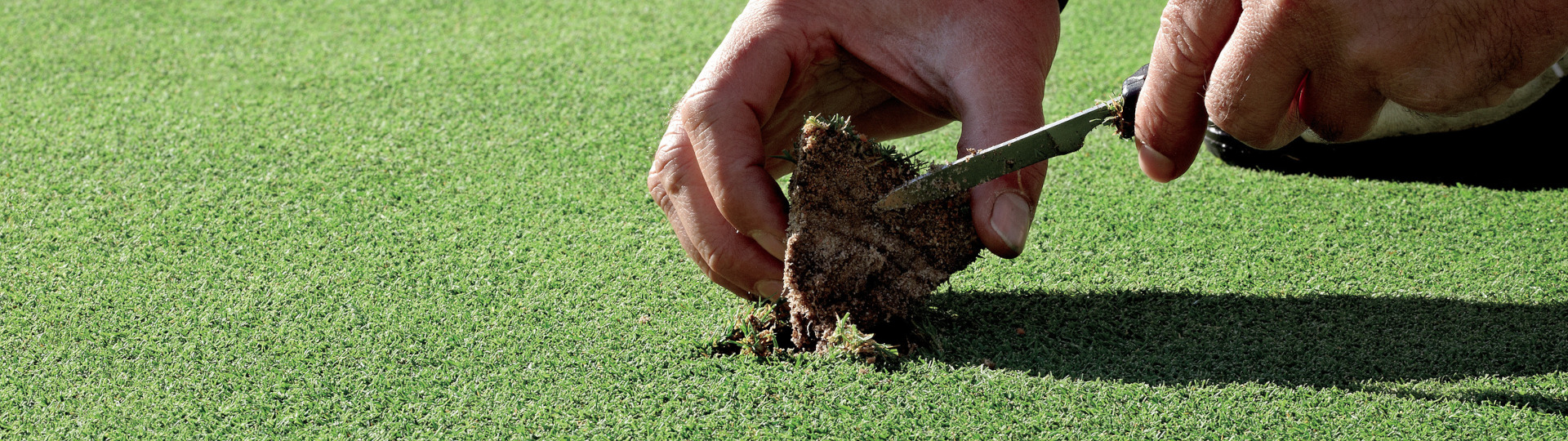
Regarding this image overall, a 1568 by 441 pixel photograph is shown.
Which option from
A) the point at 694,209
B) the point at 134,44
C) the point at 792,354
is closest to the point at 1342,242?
the point at 792,354

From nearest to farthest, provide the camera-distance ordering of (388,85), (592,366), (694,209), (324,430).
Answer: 1. (324,430)
2. (592,366)
3. (694,209)
4. (388,85)

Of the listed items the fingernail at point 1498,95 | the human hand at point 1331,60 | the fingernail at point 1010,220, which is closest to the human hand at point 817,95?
the fingernail at point 1010,220

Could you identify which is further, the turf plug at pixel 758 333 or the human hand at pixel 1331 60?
the turf plug at pixel 758 333

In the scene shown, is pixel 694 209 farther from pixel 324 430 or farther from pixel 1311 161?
pixel 1311 161

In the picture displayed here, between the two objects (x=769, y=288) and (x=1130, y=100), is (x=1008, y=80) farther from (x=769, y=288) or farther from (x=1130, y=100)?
(x=769, y=288)

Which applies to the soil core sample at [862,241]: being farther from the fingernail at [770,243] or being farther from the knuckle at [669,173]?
the knuckle at [669,173]

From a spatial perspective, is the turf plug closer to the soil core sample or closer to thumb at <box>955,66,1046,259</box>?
the soil core sample
